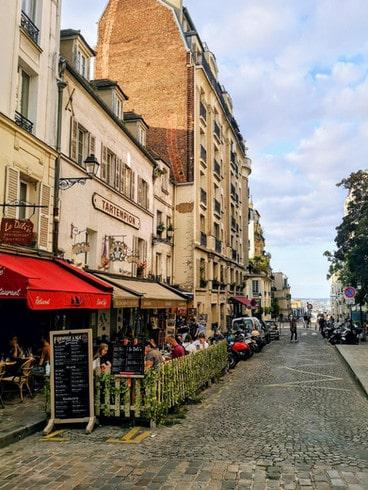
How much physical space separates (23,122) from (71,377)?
7.35m

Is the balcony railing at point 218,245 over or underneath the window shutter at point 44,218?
over

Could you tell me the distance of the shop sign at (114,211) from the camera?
16391mm

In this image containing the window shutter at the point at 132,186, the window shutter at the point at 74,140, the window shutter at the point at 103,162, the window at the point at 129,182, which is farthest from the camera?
the window shutter at the point at 132,186

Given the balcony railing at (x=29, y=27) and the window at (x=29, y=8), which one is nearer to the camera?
the balcony railing at (x=29, y=27)

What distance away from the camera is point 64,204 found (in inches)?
558

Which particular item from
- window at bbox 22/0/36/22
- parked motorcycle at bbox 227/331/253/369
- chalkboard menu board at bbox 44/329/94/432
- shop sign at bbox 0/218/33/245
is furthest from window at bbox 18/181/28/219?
parked motorcycle at bbox 227/331/253/369

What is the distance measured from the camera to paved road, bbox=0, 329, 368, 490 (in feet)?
18.5

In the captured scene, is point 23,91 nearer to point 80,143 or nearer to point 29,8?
point 29,8

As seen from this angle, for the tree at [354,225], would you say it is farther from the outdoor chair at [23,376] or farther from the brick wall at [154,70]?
the outdoor chair at [23,376]

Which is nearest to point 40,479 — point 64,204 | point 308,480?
point 308,480

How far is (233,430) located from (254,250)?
232 feet

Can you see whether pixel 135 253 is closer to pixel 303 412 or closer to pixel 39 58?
pixel 39 58

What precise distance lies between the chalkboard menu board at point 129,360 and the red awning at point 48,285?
1.96 m

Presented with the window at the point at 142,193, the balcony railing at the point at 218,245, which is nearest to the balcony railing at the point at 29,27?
the window at the point at 142,193
